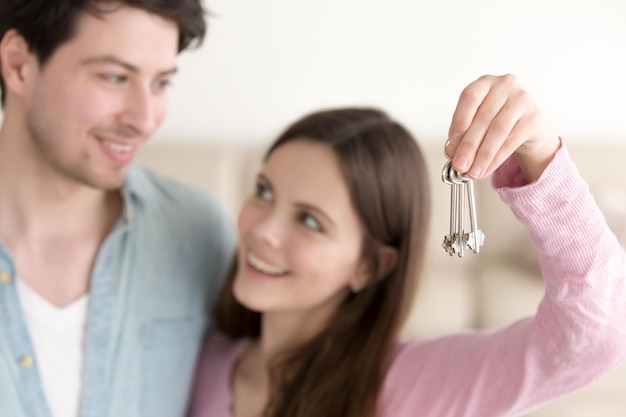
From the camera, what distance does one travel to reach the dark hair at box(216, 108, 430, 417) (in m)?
0.91

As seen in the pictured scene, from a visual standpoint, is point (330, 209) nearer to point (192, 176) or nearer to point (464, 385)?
point (464, 385)

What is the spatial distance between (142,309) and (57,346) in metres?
0.12

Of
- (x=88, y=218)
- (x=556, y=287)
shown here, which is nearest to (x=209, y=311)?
(x=88, y=218)

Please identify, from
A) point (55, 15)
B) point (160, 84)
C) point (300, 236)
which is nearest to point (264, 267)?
point (300, 236)

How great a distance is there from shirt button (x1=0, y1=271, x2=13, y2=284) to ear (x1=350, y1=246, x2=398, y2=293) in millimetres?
429

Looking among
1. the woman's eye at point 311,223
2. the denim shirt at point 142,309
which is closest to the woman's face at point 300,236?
the woman's eye at point 311,223

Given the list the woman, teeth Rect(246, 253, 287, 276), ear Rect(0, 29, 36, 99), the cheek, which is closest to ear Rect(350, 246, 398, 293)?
the woman

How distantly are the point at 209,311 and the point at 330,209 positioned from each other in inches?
11.7

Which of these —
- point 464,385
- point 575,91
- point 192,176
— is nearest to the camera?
point 575,91

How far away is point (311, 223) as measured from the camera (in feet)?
3.01

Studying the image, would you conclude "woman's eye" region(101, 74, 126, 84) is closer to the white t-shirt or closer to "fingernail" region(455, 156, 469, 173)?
the white t-shirt

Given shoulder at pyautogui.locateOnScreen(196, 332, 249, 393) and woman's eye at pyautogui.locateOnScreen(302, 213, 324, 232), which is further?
shoulder at pyautogui.locateOnScreen(196, 332, 249, 393)

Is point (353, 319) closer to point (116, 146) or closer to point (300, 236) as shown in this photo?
point (300, 236)

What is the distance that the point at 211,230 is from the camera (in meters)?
1.09
